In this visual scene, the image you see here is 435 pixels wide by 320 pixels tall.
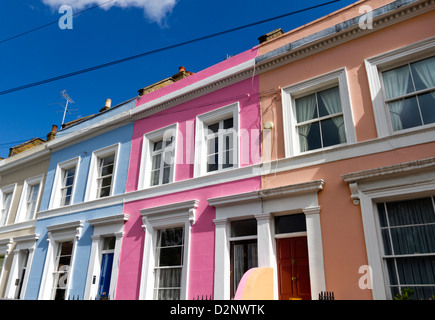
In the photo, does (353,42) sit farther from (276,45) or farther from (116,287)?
(116,287)

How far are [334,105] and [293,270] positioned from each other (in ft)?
12.9

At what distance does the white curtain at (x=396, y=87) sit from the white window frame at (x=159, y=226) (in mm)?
5151

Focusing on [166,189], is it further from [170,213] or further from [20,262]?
[20,262]

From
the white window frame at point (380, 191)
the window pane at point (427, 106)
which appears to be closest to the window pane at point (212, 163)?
the white window frame at point (380, 191)

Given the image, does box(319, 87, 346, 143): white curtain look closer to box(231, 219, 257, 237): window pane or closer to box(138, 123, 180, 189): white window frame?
box(231, 219, 257, 237): window pane

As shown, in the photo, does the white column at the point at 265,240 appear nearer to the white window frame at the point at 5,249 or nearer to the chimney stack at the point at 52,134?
the white window frame at the point at 5,249

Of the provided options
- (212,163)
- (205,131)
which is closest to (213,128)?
(205,131)

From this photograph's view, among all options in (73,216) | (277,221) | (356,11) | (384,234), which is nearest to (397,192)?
(384,234)

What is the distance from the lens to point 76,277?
1083 centimetres

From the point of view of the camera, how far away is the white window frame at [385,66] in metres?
6.94

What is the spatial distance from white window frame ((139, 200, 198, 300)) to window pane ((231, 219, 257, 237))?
1162 mm

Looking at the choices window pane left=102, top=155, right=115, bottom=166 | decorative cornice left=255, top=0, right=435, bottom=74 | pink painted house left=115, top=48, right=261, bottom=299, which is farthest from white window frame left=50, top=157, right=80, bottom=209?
decorative cornice left=255, top=0, right=435, bottom=74

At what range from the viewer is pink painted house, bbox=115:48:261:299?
854 centimetres

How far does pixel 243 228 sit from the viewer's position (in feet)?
27.3
